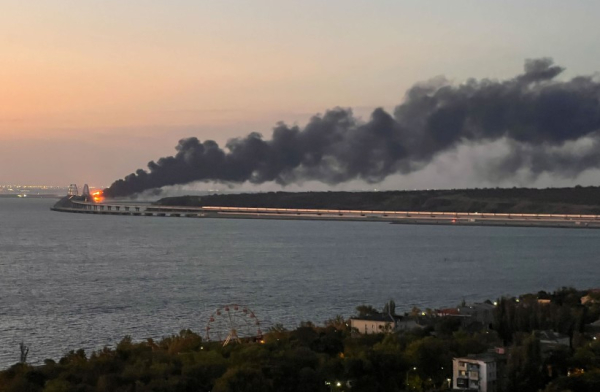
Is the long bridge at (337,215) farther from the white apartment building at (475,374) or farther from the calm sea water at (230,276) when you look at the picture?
the white apartment building at (475,374)

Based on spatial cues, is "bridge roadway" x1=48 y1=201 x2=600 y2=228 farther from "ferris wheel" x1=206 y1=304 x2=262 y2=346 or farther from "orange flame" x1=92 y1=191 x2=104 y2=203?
"ferris wheel" x1=206 y1=304 x2=262 y2=346

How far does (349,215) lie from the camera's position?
87.1 m

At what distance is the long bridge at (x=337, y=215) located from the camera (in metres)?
75.4

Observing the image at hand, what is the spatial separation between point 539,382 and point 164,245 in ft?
111

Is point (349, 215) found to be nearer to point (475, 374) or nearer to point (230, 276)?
point (230, 276)

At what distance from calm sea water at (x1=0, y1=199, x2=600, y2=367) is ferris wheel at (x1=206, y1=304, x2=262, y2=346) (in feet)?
1.61

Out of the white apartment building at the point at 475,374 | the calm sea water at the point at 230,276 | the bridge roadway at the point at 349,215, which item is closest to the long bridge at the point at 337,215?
the bridge roadway at the point at 349,215

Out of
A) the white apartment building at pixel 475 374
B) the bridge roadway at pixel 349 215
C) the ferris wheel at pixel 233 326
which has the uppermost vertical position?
the bridge roadway at pixel 349 215

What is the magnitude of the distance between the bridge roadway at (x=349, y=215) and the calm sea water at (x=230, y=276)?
67.1ft

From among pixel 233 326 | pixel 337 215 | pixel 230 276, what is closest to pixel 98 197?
pixel 337 215

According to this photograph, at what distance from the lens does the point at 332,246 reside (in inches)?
1849

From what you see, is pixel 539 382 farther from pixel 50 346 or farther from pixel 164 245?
pixel 164 245

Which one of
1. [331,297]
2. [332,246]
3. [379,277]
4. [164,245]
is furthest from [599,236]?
[331,297]

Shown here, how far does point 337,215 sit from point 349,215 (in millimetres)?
1087
